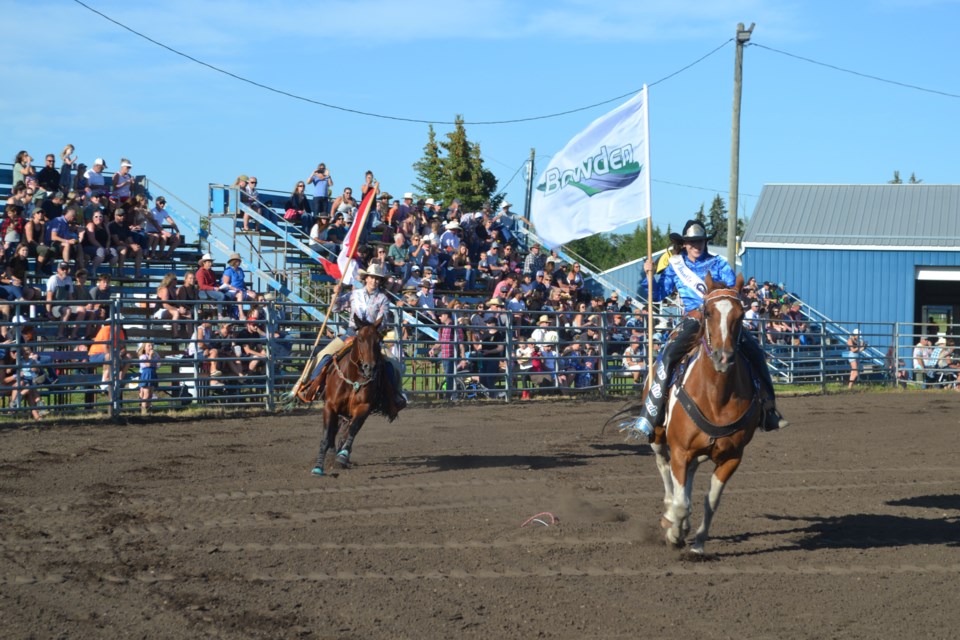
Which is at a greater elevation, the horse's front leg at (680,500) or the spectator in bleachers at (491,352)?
the spectator in bleachers at (491,352)

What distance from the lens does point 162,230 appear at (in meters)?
22.4

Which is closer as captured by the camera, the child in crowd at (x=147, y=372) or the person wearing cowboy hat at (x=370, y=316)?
the person wearing cowboy hat at (x=370, y=316)

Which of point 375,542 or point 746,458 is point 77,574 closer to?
point 375,542

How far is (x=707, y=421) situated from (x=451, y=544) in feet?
6.84

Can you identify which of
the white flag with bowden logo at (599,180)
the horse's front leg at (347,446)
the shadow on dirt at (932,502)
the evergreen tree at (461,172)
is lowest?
the shadow on dirt at (932,502)

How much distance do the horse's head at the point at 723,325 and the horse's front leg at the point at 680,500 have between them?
800mm

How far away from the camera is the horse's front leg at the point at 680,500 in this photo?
299 inches

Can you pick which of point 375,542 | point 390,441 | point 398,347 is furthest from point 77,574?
point 398,347

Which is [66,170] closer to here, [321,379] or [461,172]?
[321,379]

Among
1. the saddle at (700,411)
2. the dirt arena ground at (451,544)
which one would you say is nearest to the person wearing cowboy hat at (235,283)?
the dirt arena ground at (451,544)

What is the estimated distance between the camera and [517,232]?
31453mm

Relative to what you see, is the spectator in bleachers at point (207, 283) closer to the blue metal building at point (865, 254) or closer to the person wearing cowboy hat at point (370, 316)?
the person wearing cowboy hat at point (370, 316)

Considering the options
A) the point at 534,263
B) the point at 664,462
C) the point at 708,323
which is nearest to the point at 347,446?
the point at 664,462

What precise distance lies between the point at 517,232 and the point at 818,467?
1962 centimetres
